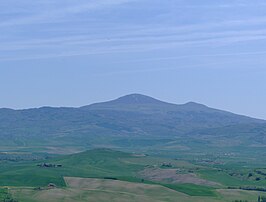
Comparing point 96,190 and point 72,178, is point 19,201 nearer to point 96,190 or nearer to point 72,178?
point 96,190

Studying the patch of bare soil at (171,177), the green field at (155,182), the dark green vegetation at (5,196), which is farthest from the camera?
the patch of bare soil at (171,177)

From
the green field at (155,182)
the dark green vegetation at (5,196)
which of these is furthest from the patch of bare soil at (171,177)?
the dark green vegetation at (5,196)

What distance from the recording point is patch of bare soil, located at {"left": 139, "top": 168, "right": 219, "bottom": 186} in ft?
558

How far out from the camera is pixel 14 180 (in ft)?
541

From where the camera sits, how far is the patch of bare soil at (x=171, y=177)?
6696 inches

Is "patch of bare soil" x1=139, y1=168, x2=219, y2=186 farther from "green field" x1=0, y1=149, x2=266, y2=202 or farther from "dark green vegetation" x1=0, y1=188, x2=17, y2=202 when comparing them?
"dark green vegetation" x1=0, y1=188, x2=17, y2=202

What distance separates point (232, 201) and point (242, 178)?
163 feet

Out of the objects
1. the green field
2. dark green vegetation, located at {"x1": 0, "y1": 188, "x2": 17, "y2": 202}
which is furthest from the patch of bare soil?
dark green vegetation, located at {"x1": 0, "y1": 188, "x2": 17, "y2": 202}

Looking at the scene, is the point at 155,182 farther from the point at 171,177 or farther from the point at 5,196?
the point at 5,196

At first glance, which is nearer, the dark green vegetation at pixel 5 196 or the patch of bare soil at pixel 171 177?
the dark green vegetation at pixel 5 196

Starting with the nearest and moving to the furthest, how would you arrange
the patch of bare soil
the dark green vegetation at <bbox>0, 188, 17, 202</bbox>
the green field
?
1. the dark green vegetation at <bbox>0, 188, 17, 202</bbox>
2. the green field
3. the patch of bare soil

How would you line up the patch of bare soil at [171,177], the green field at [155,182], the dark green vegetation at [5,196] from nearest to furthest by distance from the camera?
the dark green vegetation at [5,196] → the green field at [155,182] → the patch of bare soil at [171,177]

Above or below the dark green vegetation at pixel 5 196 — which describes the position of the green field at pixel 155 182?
above

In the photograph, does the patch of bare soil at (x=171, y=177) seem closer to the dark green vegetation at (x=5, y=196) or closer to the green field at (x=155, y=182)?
the green field at (x=155, y=182)
